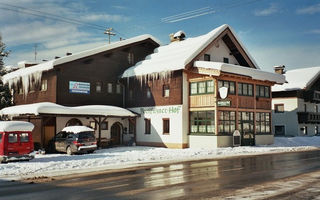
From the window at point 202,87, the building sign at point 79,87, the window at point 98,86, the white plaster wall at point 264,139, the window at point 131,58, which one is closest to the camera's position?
the window at point 202,87

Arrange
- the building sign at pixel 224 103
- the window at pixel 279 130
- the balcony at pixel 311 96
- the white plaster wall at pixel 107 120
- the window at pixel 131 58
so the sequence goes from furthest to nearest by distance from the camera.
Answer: the window at pixel 279 130, the balcony at pixel 311 96, the window at pixel 131 58, the white plaster wall at pixel 107 120, the building sign at pixel 224 103

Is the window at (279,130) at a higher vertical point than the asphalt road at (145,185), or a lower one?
higher

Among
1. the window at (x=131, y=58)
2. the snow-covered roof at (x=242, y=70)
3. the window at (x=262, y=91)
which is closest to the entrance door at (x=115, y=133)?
the window at (x=131, y=58)

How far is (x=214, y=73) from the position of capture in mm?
29188

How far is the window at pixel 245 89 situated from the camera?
106 feet

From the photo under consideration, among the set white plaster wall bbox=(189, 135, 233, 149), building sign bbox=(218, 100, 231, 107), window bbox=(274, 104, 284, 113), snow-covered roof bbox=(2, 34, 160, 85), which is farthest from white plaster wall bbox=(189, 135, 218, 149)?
window bbox=(274, 104, 284, 113)

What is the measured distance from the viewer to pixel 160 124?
3275cm

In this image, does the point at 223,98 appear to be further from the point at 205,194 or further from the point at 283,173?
the point at 205,194

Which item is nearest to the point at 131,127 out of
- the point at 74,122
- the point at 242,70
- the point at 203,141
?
the point at 74,122

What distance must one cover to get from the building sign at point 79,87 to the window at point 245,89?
14.9m

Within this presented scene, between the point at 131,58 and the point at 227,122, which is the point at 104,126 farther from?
the point at 227,122

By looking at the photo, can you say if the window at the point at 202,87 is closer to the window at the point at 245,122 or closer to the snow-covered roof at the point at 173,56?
the snow-covered roof at the point at 173,56

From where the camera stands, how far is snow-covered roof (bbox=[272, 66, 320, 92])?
49.4m

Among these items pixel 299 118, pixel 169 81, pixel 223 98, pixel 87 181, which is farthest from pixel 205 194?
pixel 299 118
